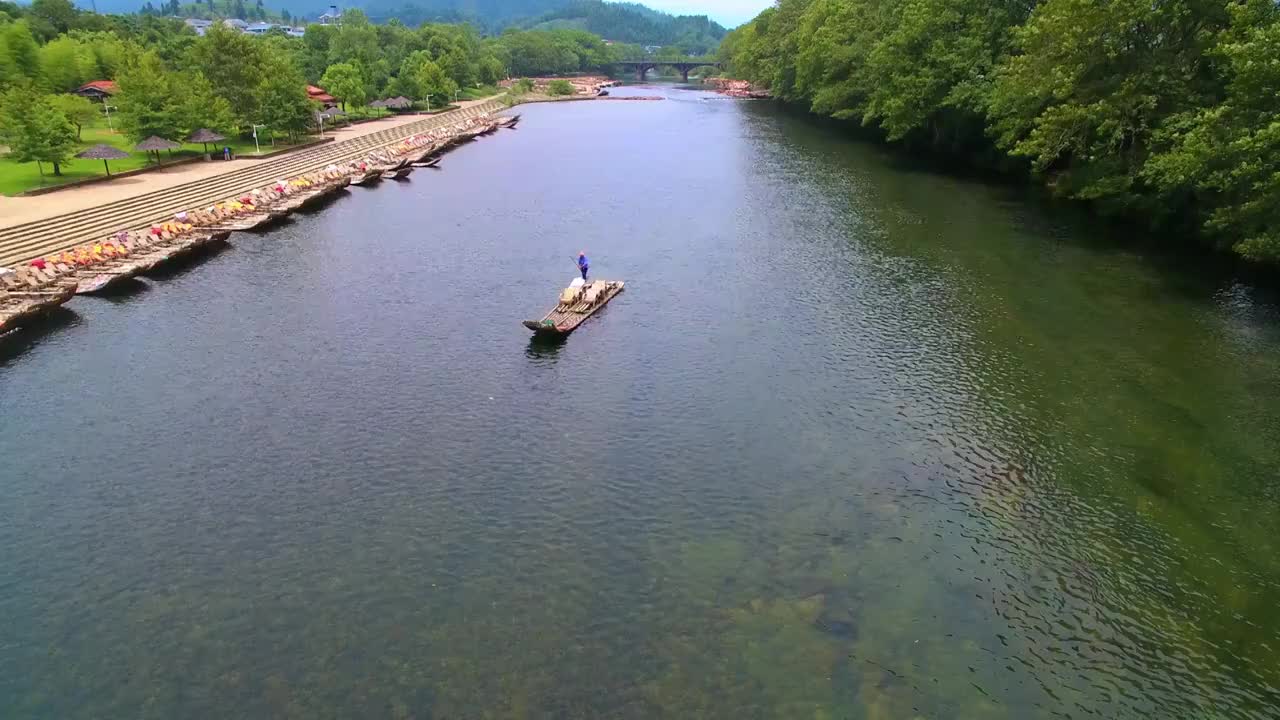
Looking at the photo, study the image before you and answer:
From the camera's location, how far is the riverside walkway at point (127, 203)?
54281 mm

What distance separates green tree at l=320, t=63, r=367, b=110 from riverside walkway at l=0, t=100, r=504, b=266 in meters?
30.5

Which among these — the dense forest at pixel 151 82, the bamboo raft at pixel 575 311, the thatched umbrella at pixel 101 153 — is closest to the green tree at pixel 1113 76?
the bamboo raft at pixel 575 311

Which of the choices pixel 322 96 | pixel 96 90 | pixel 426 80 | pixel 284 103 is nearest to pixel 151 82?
pixel 284 103

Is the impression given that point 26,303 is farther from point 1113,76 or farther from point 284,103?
point 1113,76

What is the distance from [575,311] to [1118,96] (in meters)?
44.9

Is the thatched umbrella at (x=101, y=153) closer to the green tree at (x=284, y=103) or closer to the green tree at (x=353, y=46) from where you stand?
the green tree at (x=284, y=103)

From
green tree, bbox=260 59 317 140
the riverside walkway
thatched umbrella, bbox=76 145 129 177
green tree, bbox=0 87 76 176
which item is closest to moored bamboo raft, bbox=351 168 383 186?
the riverside walkway

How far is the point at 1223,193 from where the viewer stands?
167ft

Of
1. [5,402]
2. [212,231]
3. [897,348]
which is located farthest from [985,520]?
[212,231]

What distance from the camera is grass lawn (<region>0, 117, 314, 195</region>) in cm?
6812

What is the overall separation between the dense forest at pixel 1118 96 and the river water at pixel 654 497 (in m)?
8.04

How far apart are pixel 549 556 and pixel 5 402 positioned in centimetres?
2848

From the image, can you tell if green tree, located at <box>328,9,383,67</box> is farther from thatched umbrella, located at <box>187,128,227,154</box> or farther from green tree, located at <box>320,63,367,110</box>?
thatched umbrella, located at <box>187,128,227,154</box>

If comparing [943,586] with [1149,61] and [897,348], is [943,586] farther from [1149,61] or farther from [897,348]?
[1149,61]
